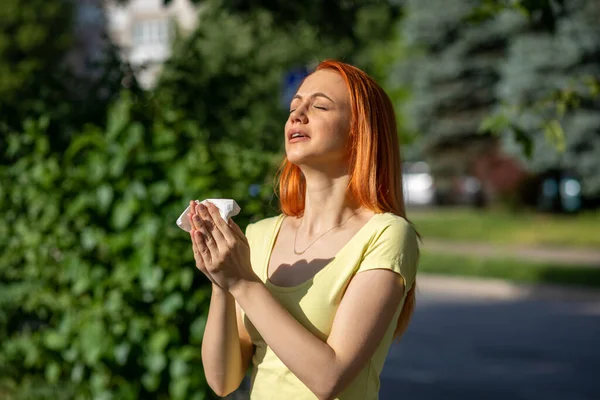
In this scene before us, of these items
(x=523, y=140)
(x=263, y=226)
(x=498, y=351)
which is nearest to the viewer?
(x=263, y=226)

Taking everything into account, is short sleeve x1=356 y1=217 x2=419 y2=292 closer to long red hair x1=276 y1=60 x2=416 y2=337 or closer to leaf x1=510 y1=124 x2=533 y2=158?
long red hair x1=276 y1=60 x2=416 y2=337

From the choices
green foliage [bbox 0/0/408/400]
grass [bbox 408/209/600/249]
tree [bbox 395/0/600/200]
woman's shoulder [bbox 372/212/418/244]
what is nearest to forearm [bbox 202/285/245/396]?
woman's shoulder [bbox 372/212/418/244]

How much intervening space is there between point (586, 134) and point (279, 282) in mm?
28057

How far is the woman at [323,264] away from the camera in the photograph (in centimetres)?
186

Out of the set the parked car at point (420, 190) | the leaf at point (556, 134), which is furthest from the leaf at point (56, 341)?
the parked car at point (420, 190)

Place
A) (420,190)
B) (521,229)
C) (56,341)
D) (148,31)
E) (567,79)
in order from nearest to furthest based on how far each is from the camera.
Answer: (56,341), (521,229), (567,79), (420,190), (148,31)

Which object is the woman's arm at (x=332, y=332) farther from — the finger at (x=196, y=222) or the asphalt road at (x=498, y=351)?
the asphalt road at (x=498, y=351)

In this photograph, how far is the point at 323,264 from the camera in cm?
199

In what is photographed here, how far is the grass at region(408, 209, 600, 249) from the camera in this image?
2480cm

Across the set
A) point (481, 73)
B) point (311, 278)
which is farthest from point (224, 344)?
point (481, 73)

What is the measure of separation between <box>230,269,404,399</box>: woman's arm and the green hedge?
9.25ft

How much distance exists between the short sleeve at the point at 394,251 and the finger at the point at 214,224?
290 mm

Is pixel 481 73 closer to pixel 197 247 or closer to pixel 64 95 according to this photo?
pixel 64 95

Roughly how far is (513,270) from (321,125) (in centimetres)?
1671
